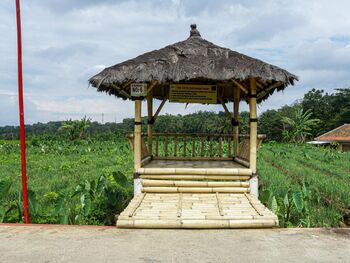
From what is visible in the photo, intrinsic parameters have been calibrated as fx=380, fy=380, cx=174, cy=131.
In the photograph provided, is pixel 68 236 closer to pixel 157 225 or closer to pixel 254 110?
pixel 157 225

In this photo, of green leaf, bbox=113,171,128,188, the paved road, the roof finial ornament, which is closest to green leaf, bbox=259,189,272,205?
the paved road

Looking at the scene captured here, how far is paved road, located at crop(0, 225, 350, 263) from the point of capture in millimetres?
3477

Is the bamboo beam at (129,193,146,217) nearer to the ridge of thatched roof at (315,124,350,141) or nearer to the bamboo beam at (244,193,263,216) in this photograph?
the bamboo beam at (244,193,263,216)

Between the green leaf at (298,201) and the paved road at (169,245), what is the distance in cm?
81

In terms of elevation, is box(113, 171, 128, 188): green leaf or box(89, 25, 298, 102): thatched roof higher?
box(89, 25, 298, 102): thatched roof

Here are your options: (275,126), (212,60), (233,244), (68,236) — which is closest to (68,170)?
(212,60)

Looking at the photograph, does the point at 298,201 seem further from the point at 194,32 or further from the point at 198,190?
the point at 194,32

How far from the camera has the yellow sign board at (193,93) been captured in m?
7.71

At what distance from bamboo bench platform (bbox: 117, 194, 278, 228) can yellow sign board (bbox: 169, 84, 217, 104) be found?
2.36 meters

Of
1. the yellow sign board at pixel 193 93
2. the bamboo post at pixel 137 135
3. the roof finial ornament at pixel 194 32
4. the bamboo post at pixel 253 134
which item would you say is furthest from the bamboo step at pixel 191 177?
the roof finial ornament at pixel 194 32

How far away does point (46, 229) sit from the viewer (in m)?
4.42

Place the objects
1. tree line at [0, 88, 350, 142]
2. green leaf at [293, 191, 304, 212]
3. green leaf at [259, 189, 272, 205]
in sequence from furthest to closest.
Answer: tree line at [0, 88, 350, 142] → green leaf at [259, 189, 272, 205] → green leaf at [293, 191, 304, 212]

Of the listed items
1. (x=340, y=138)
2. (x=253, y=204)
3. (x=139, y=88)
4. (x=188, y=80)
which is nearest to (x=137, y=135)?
(x=139, y=88)

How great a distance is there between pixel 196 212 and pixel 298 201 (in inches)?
57.5
